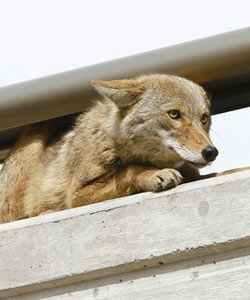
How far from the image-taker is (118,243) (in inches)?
158

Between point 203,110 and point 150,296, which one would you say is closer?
point 150,296

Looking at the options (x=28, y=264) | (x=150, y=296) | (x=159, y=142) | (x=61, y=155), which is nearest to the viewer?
(x=150, y=296)

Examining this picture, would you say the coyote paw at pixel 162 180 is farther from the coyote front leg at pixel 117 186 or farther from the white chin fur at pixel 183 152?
the white chin fur at pixel 183 152

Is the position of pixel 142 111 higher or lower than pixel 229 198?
lower

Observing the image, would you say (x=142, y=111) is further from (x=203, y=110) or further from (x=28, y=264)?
(x=28, y=264)

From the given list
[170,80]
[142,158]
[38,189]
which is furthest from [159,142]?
[38,189]

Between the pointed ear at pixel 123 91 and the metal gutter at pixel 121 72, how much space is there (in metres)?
0.38

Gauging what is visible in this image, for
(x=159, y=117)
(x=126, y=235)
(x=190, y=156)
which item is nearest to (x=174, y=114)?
(x=159, y=117)

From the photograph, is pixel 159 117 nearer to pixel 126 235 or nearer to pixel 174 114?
pixel 174 114

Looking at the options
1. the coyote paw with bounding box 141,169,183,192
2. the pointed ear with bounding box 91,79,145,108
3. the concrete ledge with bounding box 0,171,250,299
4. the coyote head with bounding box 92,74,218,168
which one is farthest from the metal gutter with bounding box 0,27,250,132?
the concrete ledge with bounding box 0,171,250,299

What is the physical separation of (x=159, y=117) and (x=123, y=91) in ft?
0.93

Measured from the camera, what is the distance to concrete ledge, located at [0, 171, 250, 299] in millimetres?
3873

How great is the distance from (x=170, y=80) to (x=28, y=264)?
1.94m

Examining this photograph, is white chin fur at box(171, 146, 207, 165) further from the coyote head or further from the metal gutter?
the metal gutter
